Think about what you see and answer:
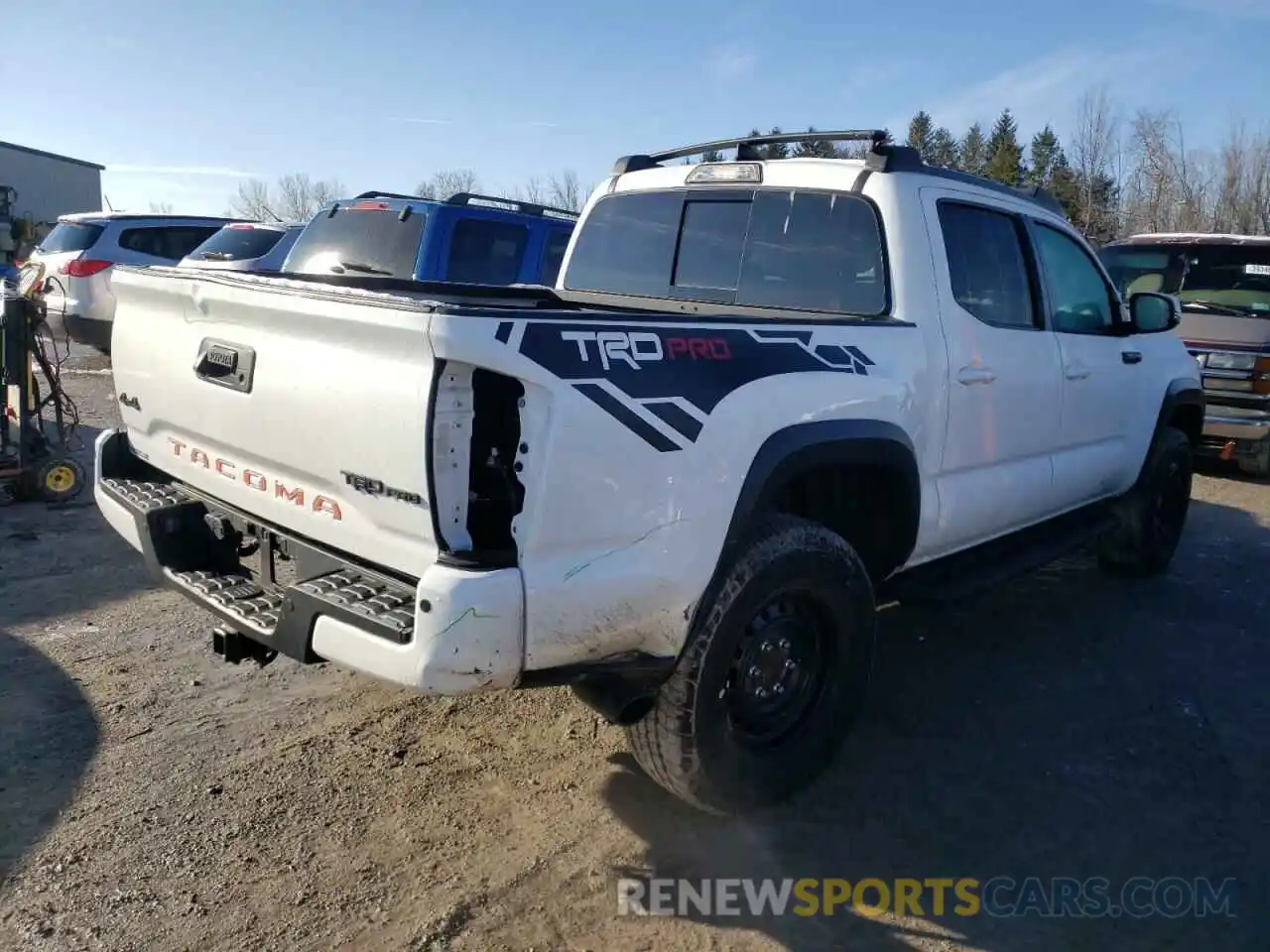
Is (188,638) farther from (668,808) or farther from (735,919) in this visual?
(735,919)

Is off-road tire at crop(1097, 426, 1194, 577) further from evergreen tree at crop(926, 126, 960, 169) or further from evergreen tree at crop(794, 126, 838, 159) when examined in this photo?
evergreen tree at crop(926, 126, 960, 169)

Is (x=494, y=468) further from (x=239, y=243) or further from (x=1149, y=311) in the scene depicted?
(x=239, y=243)

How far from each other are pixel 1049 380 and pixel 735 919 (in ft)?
9.15

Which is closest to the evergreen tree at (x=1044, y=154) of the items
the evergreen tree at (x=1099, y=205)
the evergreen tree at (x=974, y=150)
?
the evergreen tree at (x=974, y=150)

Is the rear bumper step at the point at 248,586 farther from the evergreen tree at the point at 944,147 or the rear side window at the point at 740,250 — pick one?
the evergreen tree at the point at 944,147

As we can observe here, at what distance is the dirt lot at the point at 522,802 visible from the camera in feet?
8.89

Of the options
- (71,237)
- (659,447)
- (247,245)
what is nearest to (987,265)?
(659,447)

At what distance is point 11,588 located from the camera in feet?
16.5

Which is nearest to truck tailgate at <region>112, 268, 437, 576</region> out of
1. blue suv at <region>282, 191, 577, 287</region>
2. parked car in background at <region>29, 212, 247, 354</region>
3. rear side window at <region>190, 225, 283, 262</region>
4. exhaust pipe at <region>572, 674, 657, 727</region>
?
exhaust pipe at <region>572, 674, 657, 727</region>

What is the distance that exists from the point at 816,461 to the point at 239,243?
1063cm

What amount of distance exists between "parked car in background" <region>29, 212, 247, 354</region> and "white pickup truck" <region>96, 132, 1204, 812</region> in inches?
345

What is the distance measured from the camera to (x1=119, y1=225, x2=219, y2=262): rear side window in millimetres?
12609

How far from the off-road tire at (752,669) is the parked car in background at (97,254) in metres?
10.6

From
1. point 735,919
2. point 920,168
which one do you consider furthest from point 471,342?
point 920,168
